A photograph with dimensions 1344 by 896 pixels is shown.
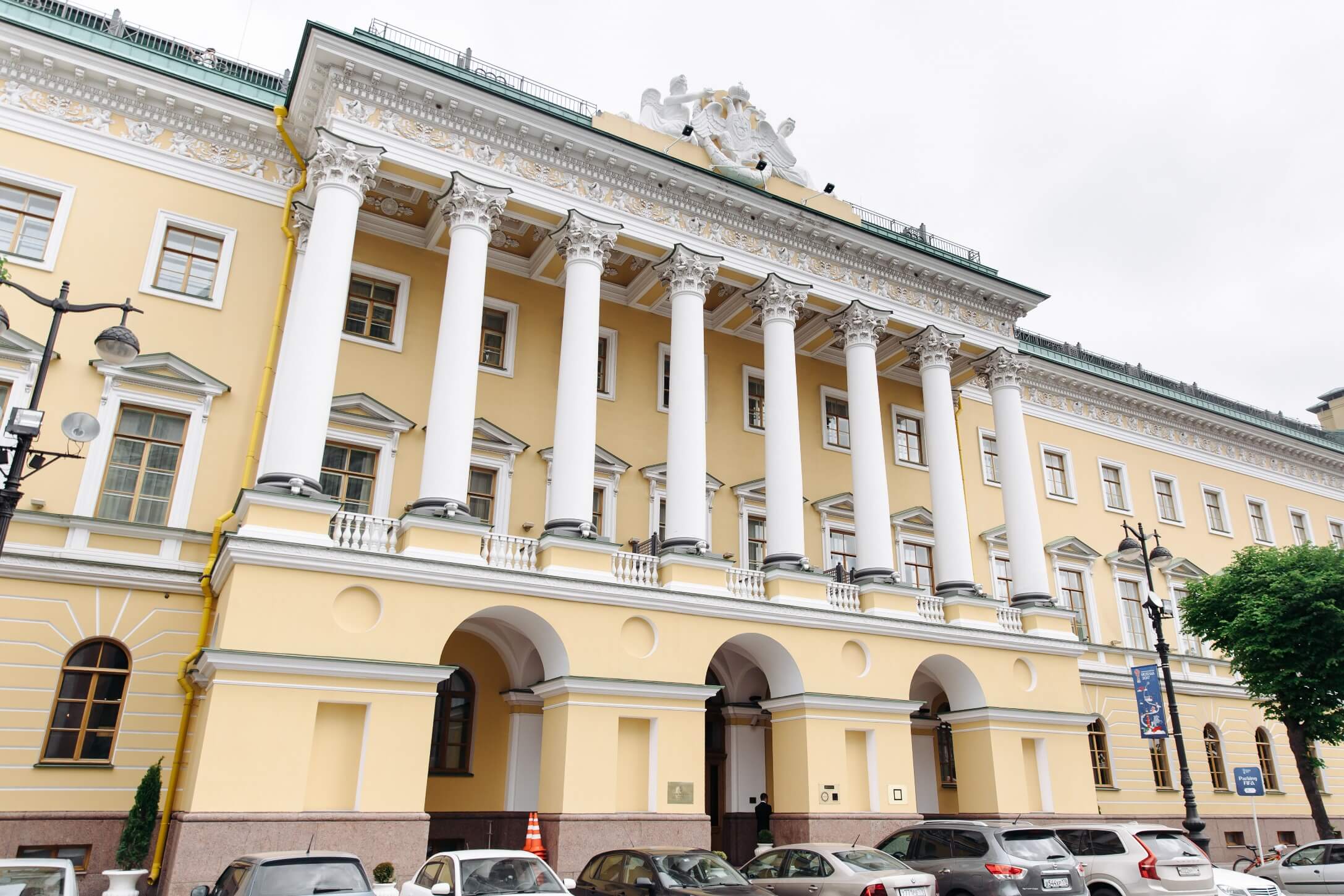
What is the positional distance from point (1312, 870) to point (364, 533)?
18189 millimetres

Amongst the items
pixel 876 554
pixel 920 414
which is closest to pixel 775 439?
pixel 876 554

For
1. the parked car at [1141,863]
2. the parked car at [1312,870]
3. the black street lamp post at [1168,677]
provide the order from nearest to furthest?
the parked car at [1141,863], the parked car at [1312,870], the black street lamp post at [1168,677]

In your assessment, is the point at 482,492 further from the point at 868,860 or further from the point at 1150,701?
the point at 1150,701

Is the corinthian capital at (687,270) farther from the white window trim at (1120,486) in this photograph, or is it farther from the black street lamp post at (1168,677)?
the white window trim at (1120,486)

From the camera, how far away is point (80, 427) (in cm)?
1168

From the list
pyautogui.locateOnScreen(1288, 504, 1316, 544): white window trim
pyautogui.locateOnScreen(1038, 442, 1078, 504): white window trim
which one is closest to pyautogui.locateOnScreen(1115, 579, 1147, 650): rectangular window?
pyautogui.locateOnScreen(1038, 442, 1078, 504): white window trim

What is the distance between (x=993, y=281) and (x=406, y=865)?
2048 centimetres

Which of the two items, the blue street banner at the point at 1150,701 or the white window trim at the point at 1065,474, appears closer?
the blue street banner at the point at 1150,701

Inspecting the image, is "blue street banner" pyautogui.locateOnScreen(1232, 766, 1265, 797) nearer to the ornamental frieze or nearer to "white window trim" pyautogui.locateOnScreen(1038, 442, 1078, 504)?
"white window trim" pyautogui.locateOnScreen(1038, 442, 1078, 504)

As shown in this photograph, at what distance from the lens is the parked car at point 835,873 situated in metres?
12.3

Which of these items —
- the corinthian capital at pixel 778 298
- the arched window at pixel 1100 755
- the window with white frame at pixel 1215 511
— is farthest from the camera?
the window with white frame at pixel 1215 511

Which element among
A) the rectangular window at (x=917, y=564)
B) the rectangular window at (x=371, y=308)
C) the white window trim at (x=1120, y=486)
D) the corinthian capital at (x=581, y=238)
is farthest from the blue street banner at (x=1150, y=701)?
the rectangular window at (x=371, y=308)

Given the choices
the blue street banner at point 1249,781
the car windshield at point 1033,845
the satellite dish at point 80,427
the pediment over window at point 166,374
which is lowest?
the car windshield at point 1033,845

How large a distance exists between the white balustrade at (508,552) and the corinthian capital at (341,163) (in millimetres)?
7115
